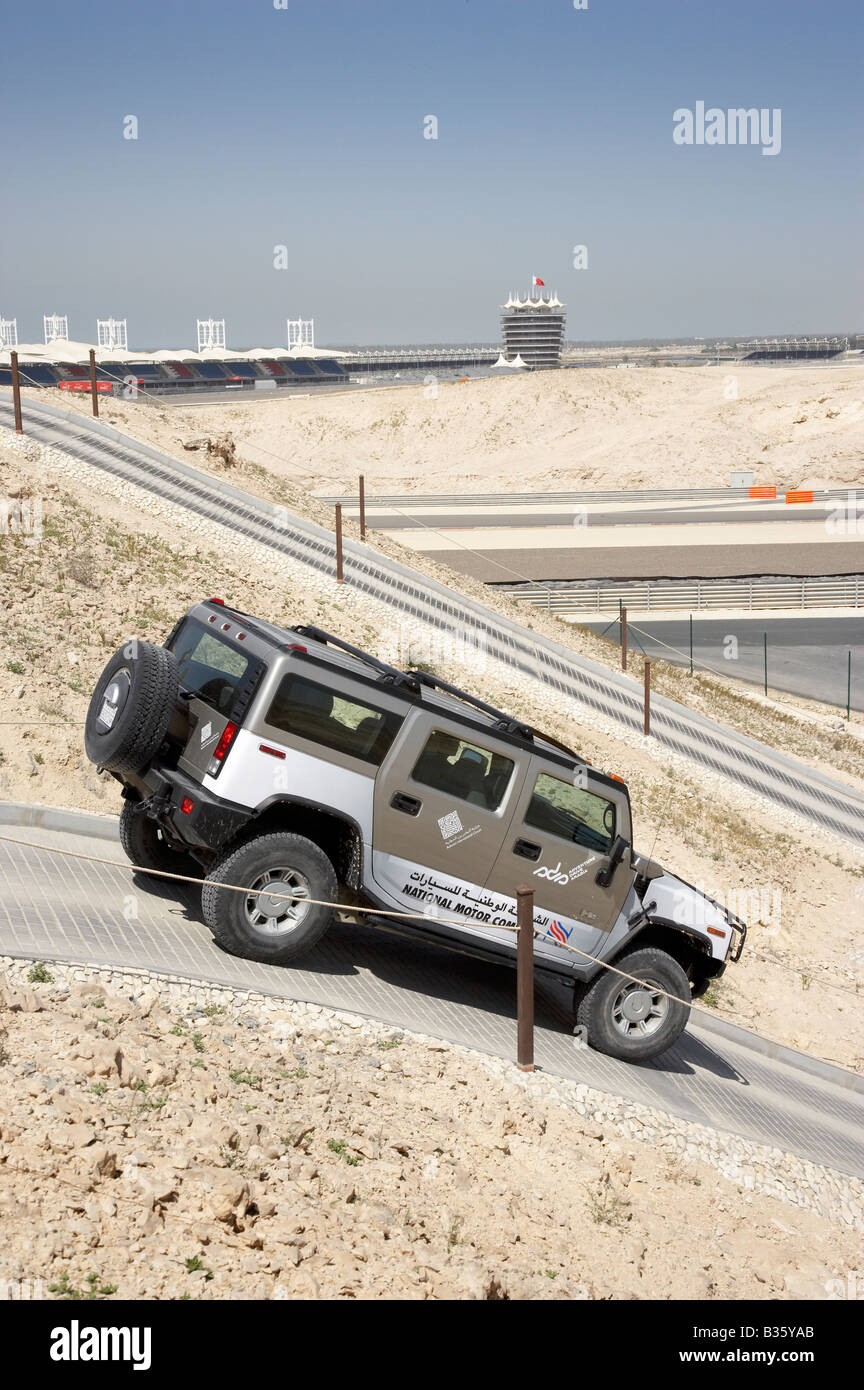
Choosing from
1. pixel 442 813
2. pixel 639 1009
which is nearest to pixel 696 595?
pixel 639 1009

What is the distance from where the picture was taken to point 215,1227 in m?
5.53

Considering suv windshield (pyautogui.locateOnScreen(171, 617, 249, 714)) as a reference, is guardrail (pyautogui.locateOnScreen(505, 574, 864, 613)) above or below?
below

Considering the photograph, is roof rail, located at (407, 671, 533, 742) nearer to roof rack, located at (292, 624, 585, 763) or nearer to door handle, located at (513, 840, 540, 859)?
roof rack, located at (292, 624, 585, 763)

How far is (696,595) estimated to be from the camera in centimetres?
4412

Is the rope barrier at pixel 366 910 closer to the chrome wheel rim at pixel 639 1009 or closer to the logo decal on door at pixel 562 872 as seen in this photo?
the chrome wheel rim at pixel 639 1009

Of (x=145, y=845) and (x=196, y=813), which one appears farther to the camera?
(x=145, y=845)

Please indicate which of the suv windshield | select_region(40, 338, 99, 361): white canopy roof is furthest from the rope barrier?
select_region(40, 338, 99, 361): white canopy roof

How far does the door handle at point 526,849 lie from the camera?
9.34 metres

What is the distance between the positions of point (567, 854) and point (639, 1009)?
5.37 feet

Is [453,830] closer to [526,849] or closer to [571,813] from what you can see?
[526,849]

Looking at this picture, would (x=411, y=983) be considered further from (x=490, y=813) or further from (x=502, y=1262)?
(x=502, y=1262)

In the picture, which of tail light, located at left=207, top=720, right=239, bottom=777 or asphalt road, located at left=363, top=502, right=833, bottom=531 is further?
asphalt road, located at left=363, top=502, right=833, bottom=531

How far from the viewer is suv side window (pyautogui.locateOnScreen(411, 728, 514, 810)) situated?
9039 millimetres

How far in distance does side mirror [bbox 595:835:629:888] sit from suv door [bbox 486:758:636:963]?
0.07 ft
